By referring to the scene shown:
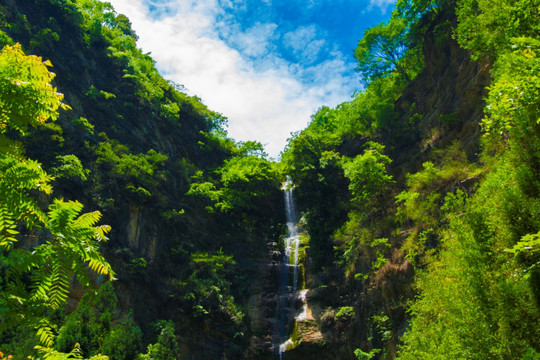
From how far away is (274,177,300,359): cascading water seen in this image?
21.0 metres

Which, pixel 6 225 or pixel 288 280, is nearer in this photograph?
pixel 6 225

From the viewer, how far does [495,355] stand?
21.6 feet

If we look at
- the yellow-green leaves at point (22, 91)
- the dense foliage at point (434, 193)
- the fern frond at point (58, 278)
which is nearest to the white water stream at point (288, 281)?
the dense foliage at point (434, 193)

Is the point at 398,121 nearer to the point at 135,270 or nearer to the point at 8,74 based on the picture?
the point at 135,270

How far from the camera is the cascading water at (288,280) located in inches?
828

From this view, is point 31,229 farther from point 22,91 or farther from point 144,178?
point 144,178

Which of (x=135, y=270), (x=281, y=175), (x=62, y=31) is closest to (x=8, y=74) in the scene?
(x=135, y=270)

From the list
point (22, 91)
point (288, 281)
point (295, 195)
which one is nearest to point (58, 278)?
point (22, 91)

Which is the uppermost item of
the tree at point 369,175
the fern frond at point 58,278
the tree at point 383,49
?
the tree at point 383,49

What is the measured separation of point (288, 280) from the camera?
80.1 feet

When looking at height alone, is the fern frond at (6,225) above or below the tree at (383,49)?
below

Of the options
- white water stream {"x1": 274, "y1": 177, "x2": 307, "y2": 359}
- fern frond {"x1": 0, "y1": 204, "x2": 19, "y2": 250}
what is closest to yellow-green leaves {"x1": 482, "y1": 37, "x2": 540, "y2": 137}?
fern frond {"x1": 0, "y1": 204, "x2": 19, "y2": 250}

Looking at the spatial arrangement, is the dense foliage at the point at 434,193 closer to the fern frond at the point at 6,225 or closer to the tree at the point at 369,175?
the tree at the point at 369,175

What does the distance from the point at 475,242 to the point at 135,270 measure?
1764cm
